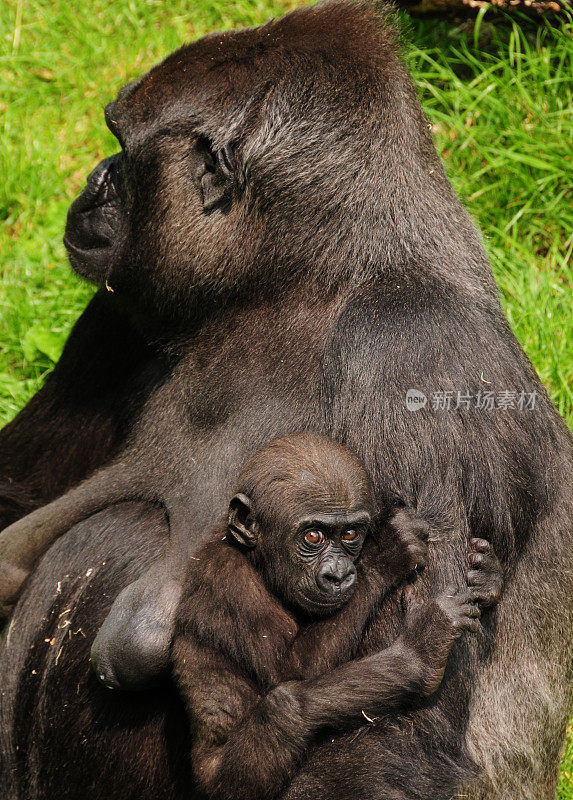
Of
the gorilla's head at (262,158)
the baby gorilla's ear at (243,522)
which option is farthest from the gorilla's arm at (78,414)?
the baby gorilla's ear at (243,522)

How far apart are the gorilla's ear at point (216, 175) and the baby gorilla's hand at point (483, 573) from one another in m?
1.54

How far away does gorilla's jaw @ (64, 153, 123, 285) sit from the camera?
4.57m

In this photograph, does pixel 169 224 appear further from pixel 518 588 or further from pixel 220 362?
pixel 518 588

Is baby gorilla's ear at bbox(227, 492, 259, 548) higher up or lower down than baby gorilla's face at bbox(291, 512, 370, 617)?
higher up

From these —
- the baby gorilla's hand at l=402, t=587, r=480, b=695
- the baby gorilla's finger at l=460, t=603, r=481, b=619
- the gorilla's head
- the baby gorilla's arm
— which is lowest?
the baby gorilla's finger at l=460, t=603, r=481, b=619

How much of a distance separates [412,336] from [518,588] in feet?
3.46

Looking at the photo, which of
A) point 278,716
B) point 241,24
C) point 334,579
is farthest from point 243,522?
point 241,24

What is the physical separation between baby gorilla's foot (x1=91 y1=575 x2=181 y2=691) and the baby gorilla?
64mm

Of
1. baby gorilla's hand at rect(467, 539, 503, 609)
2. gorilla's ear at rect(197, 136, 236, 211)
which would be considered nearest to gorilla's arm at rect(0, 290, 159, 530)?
gorilla's ear at rect(197, 136, 236, 211)

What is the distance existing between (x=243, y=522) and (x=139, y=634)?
513 millimetres

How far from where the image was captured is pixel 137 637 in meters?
3.80

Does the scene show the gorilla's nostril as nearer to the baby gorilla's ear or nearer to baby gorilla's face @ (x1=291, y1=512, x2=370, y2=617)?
baby gorilla's face @ (x1=291, y1=512, x2=370, y2=617)

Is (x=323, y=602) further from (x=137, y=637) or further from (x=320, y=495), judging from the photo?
(x=137, y=637)

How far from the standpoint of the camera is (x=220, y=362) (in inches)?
169
